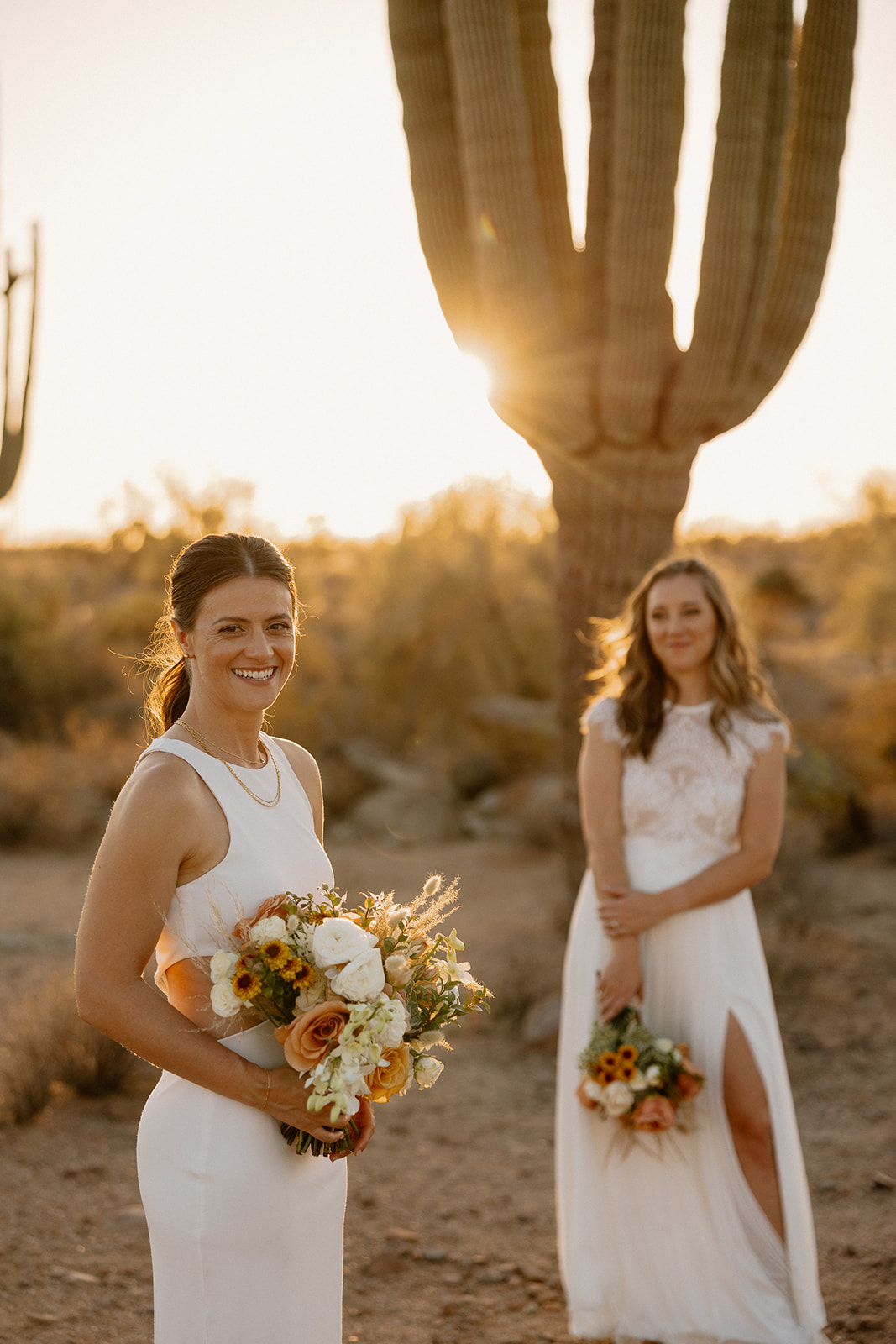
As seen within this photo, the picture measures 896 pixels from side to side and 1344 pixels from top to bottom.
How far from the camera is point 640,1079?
3242 millimetres

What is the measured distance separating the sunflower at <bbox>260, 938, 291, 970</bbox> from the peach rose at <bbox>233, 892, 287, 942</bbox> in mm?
65

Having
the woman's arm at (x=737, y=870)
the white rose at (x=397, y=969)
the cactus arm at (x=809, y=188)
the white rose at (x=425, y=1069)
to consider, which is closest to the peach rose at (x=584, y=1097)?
the woman's arm at (x=737, y=870)

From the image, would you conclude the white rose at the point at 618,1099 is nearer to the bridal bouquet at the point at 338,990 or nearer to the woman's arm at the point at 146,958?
the bridal bouquet at the point at 338,990

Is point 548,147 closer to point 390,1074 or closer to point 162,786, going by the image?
point 162,786

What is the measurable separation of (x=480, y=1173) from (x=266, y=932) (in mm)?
3762

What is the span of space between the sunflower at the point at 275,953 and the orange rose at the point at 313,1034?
99mm

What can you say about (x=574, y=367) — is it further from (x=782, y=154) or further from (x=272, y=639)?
(x=272, y=639)

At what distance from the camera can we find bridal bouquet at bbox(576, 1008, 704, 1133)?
3.22m

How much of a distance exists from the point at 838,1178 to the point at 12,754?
11.1 m

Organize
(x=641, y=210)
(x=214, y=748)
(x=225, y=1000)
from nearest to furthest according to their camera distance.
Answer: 1. (x=225, y=1000)
2. (x=214, y=748)
3. (x=641, y=210)

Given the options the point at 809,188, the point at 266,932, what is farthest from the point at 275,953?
the point at 809,188

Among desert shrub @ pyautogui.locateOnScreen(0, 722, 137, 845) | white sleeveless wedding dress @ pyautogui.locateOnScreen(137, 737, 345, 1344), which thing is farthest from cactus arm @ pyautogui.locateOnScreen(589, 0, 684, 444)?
desert shrub @ pyautogui.locateOnScreen(0, 722, 137, 845)

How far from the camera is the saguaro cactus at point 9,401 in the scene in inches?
386

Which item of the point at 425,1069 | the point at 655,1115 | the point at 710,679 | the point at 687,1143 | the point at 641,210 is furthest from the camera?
the point at 641,210
